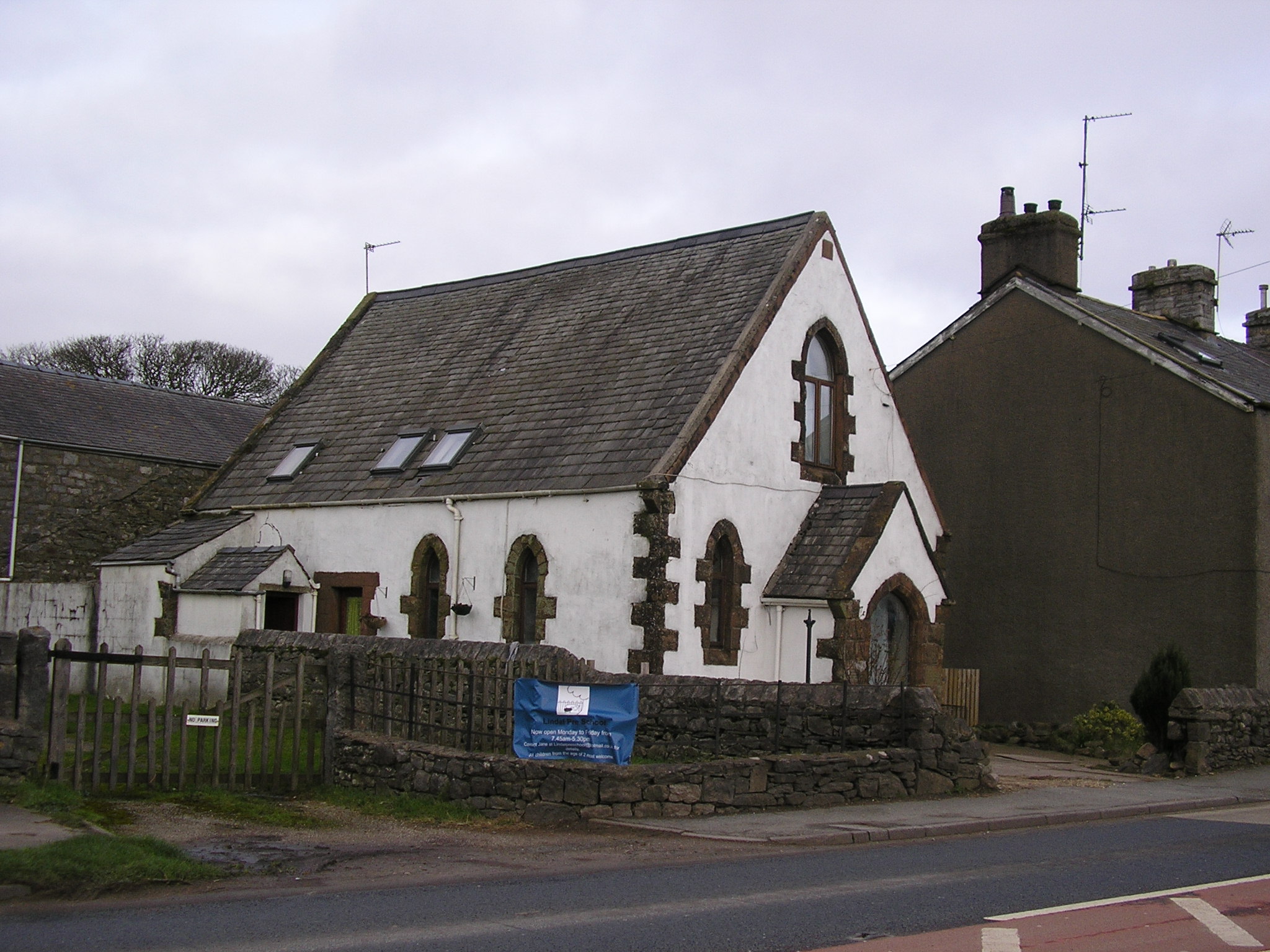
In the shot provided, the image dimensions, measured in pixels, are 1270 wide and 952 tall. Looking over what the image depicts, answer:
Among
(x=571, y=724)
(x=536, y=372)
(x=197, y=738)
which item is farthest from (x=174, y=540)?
(x=571, y=724)

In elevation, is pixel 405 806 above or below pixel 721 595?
below

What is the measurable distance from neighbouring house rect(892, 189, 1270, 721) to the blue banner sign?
12480 mm

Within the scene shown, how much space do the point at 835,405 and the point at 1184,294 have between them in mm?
11873

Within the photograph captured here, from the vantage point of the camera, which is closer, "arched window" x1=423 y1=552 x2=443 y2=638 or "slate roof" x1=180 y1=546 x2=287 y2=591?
"arched window" x1=423 y1=552 x2=443 y2=638

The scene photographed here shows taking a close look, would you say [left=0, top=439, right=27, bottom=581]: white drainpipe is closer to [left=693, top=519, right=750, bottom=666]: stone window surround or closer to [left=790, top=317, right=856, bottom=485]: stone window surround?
[left=693, top=519, right=750, bottom=666]: stone window surround

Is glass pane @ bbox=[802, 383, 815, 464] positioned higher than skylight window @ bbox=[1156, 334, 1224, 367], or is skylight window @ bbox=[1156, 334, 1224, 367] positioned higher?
skylight window @ bbox=[1156, 334, 1224, 367]

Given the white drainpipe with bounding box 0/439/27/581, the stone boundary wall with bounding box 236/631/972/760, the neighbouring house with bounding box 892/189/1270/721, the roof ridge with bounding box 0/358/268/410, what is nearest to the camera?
the stone boundary wall with bounding box 236/631/972/760

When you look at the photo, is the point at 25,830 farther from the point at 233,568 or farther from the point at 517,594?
the point at 233,568

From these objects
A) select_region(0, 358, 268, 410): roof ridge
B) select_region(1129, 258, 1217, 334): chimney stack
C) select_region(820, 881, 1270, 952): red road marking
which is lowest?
select_region(820, 881, 1270, 952): red road marking

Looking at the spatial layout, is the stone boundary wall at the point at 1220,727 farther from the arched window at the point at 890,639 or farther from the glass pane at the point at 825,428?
the glass pane at the point at 825,428

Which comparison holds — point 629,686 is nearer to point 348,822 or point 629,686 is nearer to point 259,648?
point 348,822

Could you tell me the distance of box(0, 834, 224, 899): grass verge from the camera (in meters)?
9.04

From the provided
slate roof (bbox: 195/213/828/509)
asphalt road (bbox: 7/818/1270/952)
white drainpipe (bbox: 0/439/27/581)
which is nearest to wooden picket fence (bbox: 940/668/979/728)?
slate roof (bbox: 195/213/828/509)

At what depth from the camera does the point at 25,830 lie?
34.4 ft
